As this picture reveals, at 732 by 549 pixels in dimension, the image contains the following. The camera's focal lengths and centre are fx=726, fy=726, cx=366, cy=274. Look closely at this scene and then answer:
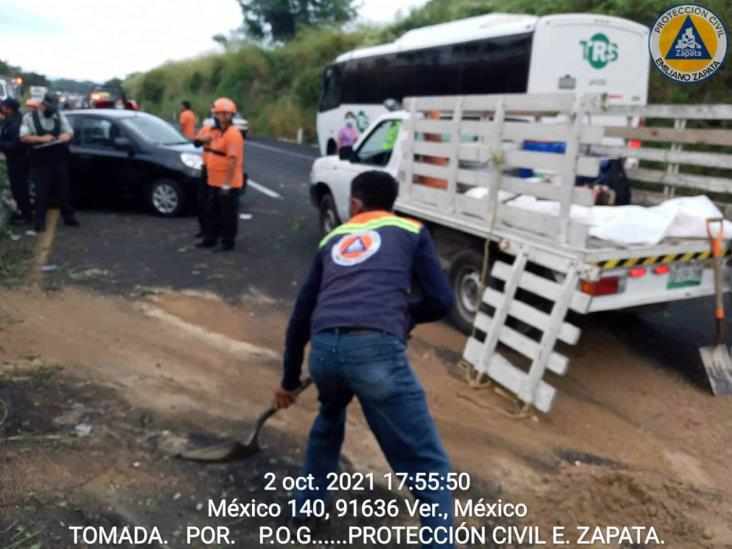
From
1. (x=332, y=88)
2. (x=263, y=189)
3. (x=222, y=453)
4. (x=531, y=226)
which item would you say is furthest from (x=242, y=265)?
(x=332, y=88)

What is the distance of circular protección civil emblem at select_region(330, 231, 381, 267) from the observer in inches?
118

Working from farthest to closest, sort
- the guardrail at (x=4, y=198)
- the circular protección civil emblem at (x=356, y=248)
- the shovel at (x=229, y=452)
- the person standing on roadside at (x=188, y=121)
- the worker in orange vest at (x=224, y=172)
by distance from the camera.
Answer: the person standing on roadside at (x=188, y=121) → the guardrail at (x=4, y=198) → the worker in orange vest at (x=224, y=172) → the shovel at (x=229, y=452) → the circular protección civil emblem at (x=356, y=248)

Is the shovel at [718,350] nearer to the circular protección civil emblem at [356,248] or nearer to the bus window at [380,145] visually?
the circular protección civil emblem at [356,248]

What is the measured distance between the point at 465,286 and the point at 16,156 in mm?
6886

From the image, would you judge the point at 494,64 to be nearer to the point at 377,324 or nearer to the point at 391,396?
the point at 377,324

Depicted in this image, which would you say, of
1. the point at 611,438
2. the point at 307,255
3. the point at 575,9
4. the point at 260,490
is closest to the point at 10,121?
the point at 307,255

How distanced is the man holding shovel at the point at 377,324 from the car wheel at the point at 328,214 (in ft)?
18.4

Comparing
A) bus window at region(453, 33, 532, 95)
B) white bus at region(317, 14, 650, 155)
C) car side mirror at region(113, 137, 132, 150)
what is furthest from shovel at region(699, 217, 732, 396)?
car side mirror at region(113, 137, 132, 150)

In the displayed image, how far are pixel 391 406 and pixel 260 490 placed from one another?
4.14 feet

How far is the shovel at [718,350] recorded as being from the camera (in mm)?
5148

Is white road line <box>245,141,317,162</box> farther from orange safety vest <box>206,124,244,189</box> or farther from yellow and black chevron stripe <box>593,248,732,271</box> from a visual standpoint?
yellow and black chevron stripe <box>593,248,732,271</box>

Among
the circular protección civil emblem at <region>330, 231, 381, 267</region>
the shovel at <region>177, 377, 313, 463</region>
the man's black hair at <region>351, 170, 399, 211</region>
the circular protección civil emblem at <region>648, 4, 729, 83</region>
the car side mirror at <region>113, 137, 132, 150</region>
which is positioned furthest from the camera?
the car side mirror at <region>113, 137, 132, 150</region>

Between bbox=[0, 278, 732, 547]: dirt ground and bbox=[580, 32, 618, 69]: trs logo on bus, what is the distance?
6.52m
